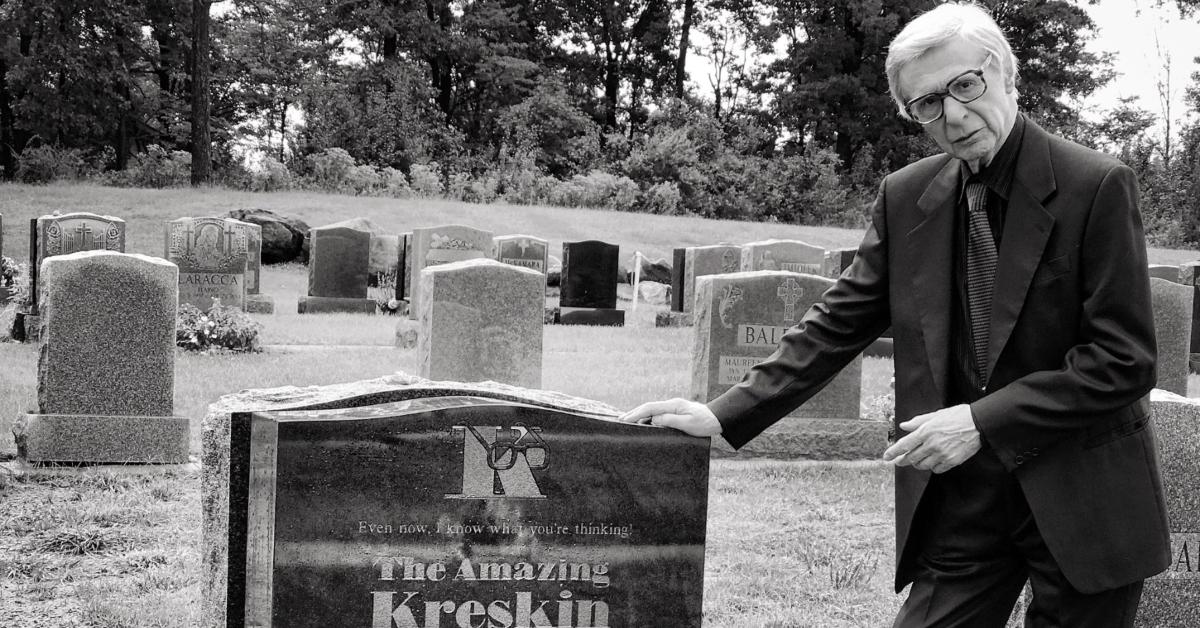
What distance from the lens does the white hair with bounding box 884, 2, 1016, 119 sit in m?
2.24

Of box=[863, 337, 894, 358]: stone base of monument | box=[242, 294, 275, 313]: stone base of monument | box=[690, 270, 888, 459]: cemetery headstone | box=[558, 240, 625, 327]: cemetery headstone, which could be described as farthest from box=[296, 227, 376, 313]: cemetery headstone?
box=[690, 270, 888, 459]: cemetery headstone

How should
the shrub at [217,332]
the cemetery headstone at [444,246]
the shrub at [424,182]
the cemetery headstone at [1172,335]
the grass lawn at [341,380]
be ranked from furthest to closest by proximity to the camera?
the shrub at [424,182] < the cemetery headstone at [444,246] < the shrub at [217,332] < the cemetery headstone at [1172,335] < the grass lawn at [341,380]

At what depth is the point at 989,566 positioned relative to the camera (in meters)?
2.32

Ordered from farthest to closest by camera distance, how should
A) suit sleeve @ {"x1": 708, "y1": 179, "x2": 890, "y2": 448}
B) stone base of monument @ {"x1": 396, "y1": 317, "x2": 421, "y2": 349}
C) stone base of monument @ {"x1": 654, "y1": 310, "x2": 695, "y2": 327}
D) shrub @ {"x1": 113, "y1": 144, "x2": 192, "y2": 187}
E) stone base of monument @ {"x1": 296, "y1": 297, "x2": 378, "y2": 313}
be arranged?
shrub @ {"x1": 113, "y1": 144, "x2": 192, "y2": 187}
stone base of monument @ {"x1": 654, "y1": 310, "x2": 695, "y2": 327}
stone base of monument @ {"x1": 296, "y1": 297, "x2": 378, "y2": 313}
stone base of monument @ {"x1": 396, "y1": 317, "x2": 421, "y2": 349}
suit sleeve @ {"x1": 708, "y1": 179, "x2": 890, "y2": 448}

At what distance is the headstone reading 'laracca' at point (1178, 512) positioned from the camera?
3.88 m

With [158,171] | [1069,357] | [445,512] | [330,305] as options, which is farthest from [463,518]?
Result: [158,171]

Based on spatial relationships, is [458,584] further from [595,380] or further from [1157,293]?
[1157,293]

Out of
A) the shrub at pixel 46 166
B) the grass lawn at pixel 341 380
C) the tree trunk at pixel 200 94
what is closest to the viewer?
the grass lawn at pixel 341 380

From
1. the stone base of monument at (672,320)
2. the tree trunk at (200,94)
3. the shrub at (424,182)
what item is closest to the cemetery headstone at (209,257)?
the stone base of monument at (672,320)

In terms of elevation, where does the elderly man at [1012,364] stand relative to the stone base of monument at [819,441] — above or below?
above

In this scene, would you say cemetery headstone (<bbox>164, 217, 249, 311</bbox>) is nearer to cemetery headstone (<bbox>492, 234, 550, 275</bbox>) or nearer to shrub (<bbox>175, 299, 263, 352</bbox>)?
shrub (<bbox>175, 299, 263, 352</bbox>)

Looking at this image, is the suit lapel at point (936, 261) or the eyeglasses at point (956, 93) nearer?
the eyeglasses at point (956, 93)

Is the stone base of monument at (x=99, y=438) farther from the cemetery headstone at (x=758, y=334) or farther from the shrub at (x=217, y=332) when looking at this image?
the shrub at (x=217, y=332)

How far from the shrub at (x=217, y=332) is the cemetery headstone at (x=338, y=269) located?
4.45 metres
